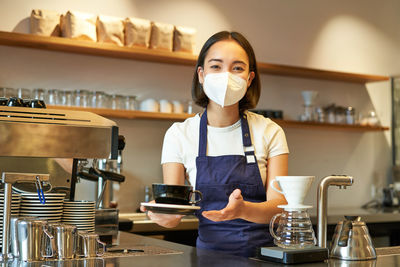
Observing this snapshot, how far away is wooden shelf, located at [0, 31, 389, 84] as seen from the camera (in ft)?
12.2

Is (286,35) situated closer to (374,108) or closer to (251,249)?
(374,108)

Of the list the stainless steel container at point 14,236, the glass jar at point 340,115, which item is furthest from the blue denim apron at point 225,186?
the glass jar at point 340,115

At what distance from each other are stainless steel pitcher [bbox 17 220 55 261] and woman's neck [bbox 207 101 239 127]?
922 mm

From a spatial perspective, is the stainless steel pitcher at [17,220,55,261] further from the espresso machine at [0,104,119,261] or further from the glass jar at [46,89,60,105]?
the glass jar at [46,89,60,105]

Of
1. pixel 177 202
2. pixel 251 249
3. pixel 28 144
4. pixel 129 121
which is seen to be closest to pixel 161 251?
pixel 177 202

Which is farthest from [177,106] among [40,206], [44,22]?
[40,206]

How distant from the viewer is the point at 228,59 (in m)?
2.32

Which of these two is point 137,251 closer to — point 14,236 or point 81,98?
point 14,236

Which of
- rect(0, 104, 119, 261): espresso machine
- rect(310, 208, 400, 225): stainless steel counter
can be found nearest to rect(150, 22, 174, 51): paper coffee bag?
rect(310, 208, 400, 225): stainless steel counter

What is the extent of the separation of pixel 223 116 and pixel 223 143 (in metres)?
0.11

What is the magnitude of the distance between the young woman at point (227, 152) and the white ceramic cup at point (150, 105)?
173 cm

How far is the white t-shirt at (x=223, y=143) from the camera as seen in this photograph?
236 centimetres

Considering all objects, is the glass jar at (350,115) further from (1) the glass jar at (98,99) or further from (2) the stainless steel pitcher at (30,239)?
(2) the stainless steel pitcher at (30,239)

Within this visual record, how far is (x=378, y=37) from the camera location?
17.9 feet
